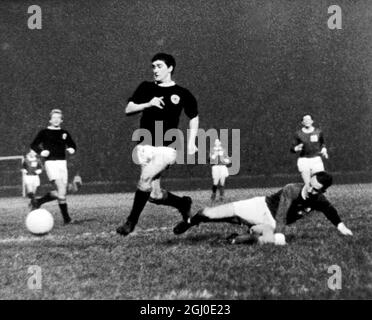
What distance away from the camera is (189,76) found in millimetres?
17812

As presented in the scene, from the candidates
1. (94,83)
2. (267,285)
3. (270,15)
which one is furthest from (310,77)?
(267,285)

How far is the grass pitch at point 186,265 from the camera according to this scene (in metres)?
3.52

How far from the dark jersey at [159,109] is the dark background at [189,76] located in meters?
10.9

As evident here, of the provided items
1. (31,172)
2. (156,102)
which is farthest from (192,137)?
(31,172)

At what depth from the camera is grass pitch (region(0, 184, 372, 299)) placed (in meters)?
3.52

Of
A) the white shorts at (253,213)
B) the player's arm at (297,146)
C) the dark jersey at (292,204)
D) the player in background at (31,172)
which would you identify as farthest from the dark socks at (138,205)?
the player in background at (31,172)

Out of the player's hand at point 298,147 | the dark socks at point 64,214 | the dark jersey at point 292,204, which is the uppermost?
the player's hand at point 298,147

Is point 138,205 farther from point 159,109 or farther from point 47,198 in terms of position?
point 47,198

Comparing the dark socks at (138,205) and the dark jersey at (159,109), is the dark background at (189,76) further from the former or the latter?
the dark socks at (138,205)

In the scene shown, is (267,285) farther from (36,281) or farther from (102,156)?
(102,156)

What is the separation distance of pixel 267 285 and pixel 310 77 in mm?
14293

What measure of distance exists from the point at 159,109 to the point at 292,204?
1690mm
